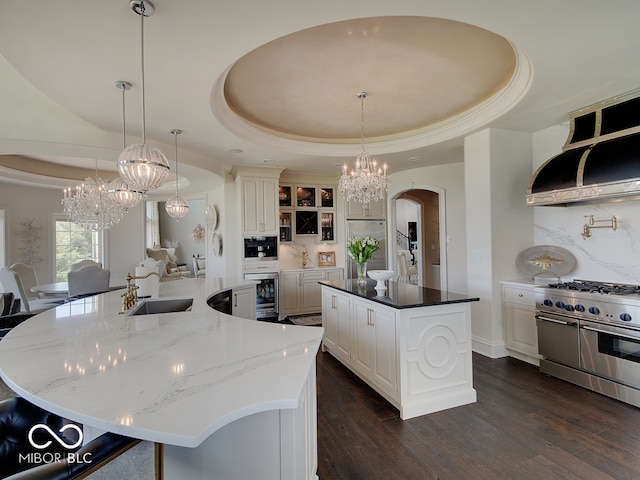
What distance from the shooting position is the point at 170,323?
6.03 ft

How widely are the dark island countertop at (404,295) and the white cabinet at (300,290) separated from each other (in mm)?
2277

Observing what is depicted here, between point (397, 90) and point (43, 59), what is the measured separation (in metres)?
2.86

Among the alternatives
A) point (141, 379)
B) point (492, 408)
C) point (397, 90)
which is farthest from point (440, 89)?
point (141, 379)

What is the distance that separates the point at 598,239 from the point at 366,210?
11.8 ft

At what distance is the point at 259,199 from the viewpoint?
537 cm

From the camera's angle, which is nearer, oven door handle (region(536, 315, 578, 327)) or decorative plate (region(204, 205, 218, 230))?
oven door handle (region(536, 315, 578, 327))

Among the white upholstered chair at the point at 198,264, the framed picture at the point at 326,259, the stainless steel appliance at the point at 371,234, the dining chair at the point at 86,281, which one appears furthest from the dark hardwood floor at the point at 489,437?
the white upholstered chair at the point at 198,264

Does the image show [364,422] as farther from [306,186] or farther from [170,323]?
[306,186]

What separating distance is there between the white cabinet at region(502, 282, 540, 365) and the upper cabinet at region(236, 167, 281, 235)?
11.9 feet

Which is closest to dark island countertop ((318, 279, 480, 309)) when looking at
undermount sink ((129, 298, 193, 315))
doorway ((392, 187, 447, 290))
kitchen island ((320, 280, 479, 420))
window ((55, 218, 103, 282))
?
kitchen island ((320, 280, 479, 420))

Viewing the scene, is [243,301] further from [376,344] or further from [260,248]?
[260,248]

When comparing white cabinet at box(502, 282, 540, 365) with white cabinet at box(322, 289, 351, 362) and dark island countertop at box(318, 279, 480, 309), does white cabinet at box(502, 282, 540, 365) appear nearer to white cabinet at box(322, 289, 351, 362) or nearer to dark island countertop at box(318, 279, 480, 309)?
dark island countertop at box(318, 279, 480, 309)

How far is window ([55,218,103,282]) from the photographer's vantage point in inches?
268

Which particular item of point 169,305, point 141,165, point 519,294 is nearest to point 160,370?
point 141,165
